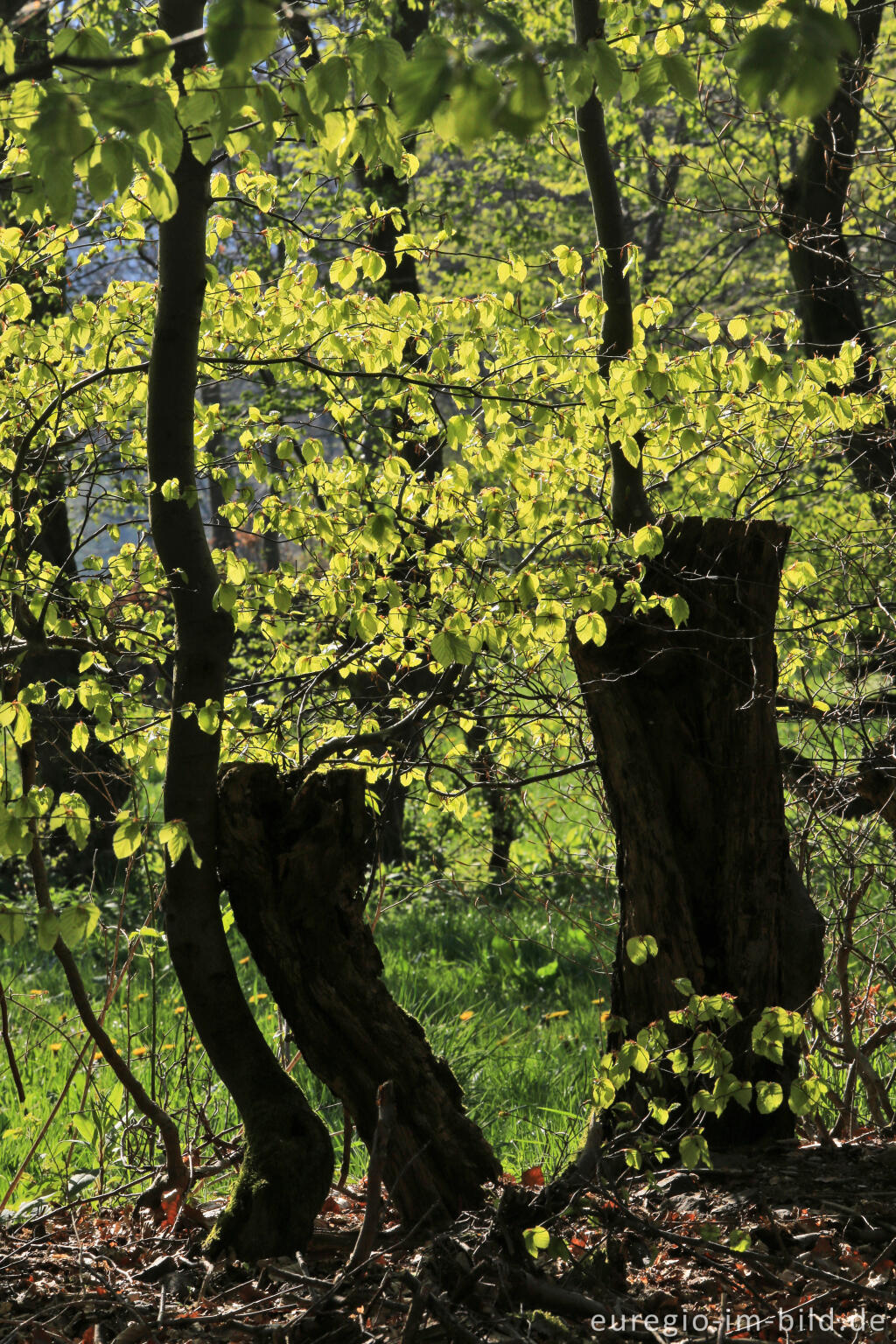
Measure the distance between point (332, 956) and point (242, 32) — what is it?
2.33 m

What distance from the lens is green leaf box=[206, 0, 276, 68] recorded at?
5.16 ft

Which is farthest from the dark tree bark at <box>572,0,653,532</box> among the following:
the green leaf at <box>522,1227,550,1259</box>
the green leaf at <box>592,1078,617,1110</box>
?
the green leaf at <box>522,1227,550,1259</box>

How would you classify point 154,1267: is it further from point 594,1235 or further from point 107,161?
point 107,161

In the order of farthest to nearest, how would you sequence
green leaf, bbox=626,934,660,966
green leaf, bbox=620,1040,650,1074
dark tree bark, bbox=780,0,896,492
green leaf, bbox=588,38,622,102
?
dark tree bark, bbox=780,0,896,492 → green leaf, bbox=626,934,660,966 → green leaf, bbox=620,1040,650,1074 → green leaf, bbox=588,38,622,102

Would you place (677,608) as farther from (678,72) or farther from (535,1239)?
(535,1239)

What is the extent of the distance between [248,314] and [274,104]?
1.62m

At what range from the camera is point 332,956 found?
3.18m

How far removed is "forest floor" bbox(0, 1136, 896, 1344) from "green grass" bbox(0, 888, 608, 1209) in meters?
Result: 0.49

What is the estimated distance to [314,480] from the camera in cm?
378

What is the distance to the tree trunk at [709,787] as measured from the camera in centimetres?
347

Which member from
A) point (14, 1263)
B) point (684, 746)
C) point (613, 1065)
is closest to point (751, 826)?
point (684, 746)

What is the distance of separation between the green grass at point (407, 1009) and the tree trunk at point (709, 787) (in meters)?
0.74

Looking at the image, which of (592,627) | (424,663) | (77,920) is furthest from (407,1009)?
(77,920)

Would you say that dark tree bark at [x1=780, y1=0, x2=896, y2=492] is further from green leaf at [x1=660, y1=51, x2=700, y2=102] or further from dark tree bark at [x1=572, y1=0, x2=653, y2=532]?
green leaf at [x1=660, y1=51, x2=700, y2=102]
